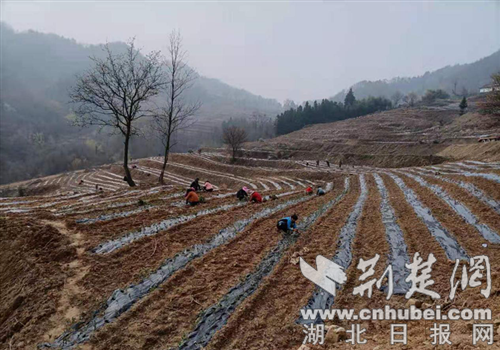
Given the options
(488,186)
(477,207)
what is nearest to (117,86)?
(477,207)

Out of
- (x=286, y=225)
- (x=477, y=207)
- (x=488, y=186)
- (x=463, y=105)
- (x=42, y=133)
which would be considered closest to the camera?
(x=286, y=225)

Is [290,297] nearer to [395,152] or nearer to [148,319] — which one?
[148,319]

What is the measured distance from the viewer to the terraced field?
10.9 ft

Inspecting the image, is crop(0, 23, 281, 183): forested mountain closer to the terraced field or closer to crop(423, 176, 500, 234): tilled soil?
crop(423, 176, 500, 234): tilled soil

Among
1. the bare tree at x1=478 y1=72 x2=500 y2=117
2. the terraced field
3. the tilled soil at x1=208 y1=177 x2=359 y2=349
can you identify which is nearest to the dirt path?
the terraced field

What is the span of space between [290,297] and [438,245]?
3.84m

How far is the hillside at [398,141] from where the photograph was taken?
35.5m

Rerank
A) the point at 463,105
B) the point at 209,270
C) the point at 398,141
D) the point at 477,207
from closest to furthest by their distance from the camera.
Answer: the point at 209,270 < the point at 477,207 < the point at 398,141 < the point at 463,105

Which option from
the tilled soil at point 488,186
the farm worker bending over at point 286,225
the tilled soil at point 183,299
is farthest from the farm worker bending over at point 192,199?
the tilled soil at point 488,186

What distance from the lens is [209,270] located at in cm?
477

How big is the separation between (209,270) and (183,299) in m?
0.86

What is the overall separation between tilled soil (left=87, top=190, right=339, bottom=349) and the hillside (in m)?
29.2

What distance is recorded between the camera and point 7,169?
81312mm

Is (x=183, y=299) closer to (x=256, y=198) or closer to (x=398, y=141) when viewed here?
(x=256, y=198)
